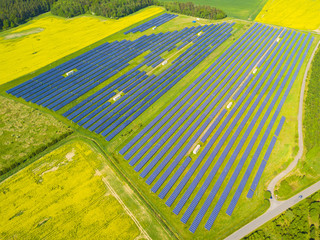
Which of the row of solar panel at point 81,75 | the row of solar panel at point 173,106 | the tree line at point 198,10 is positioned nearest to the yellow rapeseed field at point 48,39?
the row of solar panel at point 81,75

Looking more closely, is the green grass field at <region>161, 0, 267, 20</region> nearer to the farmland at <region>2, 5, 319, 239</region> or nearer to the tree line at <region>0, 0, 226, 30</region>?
the tree line at <region>0, 0, 226, 30</region>

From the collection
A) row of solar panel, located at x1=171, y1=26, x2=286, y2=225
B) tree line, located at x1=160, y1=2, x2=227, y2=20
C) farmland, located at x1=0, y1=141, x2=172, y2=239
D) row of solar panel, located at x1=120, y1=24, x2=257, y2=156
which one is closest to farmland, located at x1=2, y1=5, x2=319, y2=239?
row of solar panel, located at x1=171, y1=26, x2=286, y2=225

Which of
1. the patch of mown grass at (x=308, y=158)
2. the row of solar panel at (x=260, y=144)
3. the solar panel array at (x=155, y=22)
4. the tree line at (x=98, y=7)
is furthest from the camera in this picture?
the tree line at (x=98, y=7)

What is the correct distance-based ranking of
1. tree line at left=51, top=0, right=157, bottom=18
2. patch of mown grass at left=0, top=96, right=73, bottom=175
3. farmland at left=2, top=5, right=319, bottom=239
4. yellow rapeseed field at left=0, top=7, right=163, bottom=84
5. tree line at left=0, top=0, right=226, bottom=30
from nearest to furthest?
farmland at left=2, top=5, right=319, bottom=239, patch of mown grass at left=0, top=96, right=73, bottom=175, yellow rapeseed field at left=0, top=7, right=163, bottom=84, tree line at left=0, top=0, right=226, bottom=30, tree line at left=51, top=0, right=157, bottom=18

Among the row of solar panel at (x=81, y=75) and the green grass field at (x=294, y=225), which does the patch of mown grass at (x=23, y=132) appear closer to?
the row of solar panel at (x=81, y=75)

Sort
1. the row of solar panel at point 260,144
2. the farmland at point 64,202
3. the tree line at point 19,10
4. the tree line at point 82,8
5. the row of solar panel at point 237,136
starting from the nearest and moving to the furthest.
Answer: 1. the farmland at point 64,202
2. the row of solar panel at point 237,136
3. the row of solar panel at point 260,144
4. the tree line at point 19,10
5. the tree line at point 82,8

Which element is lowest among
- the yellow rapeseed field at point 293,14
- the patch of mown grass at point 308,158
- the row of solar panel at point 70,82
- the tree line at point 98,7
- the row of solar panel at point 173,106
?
the patch of mown grass at point 308,158
